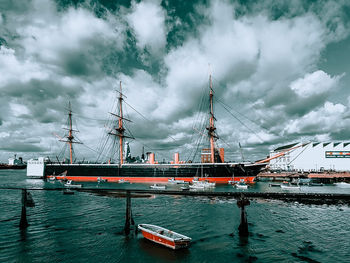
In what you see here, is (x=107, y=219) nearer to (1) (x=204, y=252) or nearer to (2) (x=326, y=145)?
(1) (x=204, y=252)

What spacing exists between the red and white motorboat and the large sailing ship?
49106 mm

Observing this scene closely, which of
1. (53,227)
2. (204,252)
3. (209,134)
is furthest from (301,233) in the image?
(209,134)

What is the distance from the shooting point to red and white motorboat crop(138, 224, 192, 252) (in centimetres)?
1456

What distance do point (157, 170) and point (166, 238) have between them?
58136mm

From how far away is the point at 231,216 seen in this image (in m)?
25.7

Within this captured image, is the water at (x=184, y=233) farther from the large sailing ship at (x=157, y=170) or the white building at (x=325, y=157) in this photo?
the white building at (x=325, y=157)

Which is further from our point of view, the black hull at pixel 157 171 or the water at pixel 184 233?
the black hull at pixel 157 171

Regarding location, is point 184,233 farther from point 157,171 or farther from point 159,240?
point 157,171

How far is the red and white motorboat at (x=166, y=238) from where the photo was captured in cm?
1456

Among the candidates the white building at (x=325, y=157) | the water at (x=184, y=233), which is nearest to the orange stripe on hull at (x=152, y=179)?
the water at (x=184, y=233)

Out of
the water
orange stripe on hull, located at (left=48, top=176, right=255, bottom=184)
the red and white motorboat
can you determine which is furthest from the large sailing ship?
the red and white motorboat

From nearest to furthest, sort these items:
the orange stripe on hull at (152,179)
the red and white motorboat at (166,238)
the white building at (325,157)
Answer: the red and white motorboat at (166,238) → the orange stripe on hull at (152,179) → the white building at (325,157)

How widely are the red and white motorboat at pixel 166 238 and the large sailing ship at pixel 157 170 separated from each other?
161ft

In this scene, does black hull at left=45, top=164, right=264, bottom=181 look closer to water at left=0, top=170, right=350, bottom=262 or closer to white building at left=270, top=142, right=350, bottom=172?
water at left=0, top=170, right=350, bottom=262
